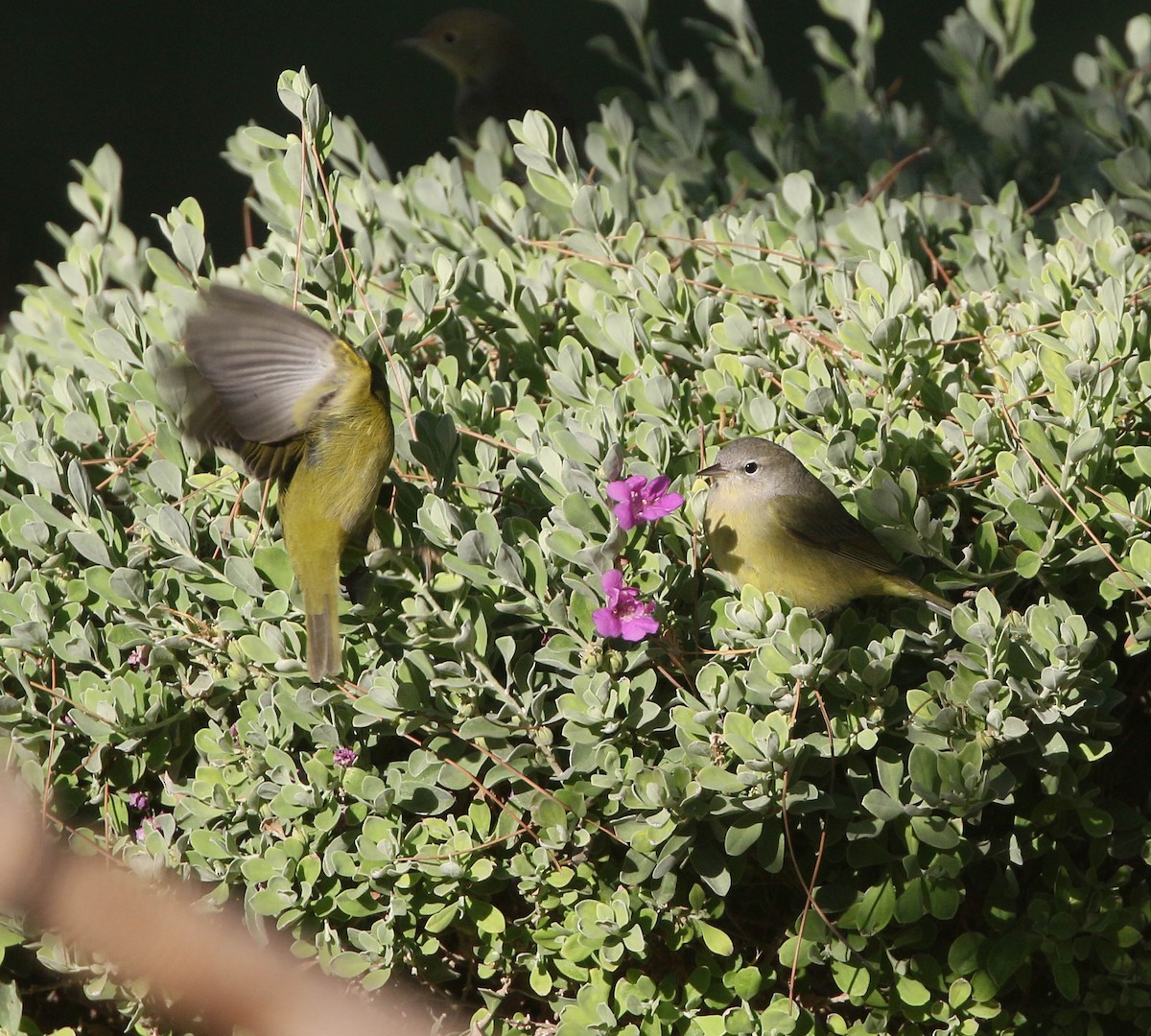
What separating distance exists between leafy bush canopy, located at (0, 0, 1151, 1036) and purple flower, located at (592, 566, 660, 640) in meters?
0.06

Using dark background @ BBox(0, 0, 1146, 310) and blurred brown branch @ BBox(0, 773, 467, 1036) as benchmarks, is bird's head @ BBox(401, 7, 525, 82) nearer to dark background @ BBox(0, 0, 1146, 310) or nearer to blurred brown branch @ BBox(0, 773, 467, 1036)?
dark background @ BBox(0, 0, 1146, 310)

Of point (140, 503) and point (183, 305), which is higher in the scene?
point (183, 305)

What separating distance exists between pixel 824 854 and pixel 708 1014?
1.33 ft

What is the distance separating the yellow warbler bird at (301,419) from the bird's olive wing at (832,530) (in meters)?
0.85

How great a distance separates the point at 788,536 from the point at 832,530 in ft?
0.30

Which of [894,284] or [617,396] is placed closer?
[617,396]

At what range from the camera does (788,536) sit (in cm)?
256

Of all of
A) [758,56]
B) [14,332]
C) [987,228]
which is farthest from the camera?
[758,56]

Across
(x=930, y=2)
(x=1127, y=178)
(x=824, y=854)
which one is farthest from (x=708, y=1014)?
(x=930, y=2)

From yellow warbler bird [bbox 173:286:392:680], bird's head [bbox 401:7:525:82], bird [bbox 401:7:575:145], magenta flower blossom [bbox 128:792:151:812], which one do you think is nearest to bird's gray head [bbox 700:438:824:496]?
yellow warbler bird [bbox 173:286:392:680]

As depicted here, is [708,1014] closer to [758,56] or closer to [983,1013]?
[983,1013]

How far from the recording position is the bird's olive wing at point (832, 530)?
2.46 m

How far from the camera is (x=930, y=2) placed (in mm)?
7797

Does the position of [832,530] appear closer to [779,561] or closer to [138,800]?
[779,561]
